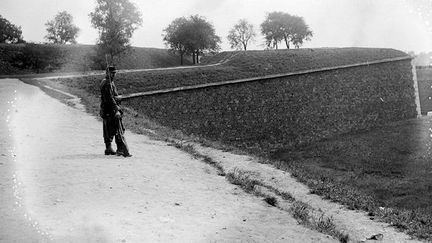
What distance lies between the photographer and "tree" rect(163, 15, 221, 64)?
39594mm

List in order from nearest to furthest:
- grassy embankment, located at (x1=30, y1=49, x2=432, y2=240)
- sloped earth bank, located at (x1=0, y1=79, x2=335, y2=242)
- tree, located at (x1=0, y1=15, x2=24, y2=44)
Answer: sloped earth bank, located at (x1=0, y1=79, x2=335, y2=242) → grassy embankment, located at (x1=30, y1=49, x2=432, y2=240) → tree, located at (x1=0, y1=15, x2=24, y2=44)

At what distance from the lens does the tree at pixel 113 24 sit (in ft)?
106

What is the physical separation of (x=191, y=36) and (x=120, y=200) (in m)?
35.9

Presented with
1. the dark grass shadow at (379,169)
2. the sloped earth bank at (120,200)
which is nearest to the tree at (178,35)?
the dark grass shadow at (379,169)

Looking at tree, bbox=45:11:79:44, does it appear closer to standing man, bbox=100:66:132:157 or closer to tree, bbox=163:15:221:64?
tree, bbox=163:15:221:64

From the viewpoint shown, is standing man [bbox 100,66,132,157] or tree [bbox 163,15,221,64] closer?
standing man [bbox 100,66,132,157]

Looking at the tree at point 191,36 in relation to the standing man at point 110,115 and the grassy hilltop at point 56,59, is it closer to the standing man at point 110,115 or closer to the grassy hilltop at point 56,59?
the grassy hilltop at point 56,59

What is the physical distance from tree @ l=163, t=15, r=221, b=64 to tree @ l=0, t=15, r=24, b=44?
1832 cm

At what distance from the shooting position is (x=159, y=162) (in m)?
7.39

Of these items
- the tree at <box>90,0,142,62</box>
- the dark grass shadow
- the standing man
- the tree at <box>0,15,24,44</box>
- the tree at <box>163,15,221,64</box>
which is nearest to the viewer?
the dark grass shadow

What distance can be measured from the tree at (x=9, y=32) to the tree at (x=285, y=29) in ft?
92.0

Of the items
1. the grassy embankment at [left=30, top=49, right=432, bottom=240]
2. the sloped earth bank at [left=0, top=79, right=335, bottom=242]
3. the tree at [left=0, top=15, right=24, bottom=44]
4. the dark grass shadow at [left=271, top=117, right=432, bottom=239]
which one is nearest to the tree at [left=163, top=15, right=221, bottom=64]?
the grassy embankment at [left=30, top=49, right=432, bottom=240]

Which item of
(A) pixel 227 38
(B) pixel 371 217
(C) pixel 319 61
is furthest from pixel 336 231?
(A) pixel 227 38

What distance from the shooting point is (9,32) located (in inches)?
1836
